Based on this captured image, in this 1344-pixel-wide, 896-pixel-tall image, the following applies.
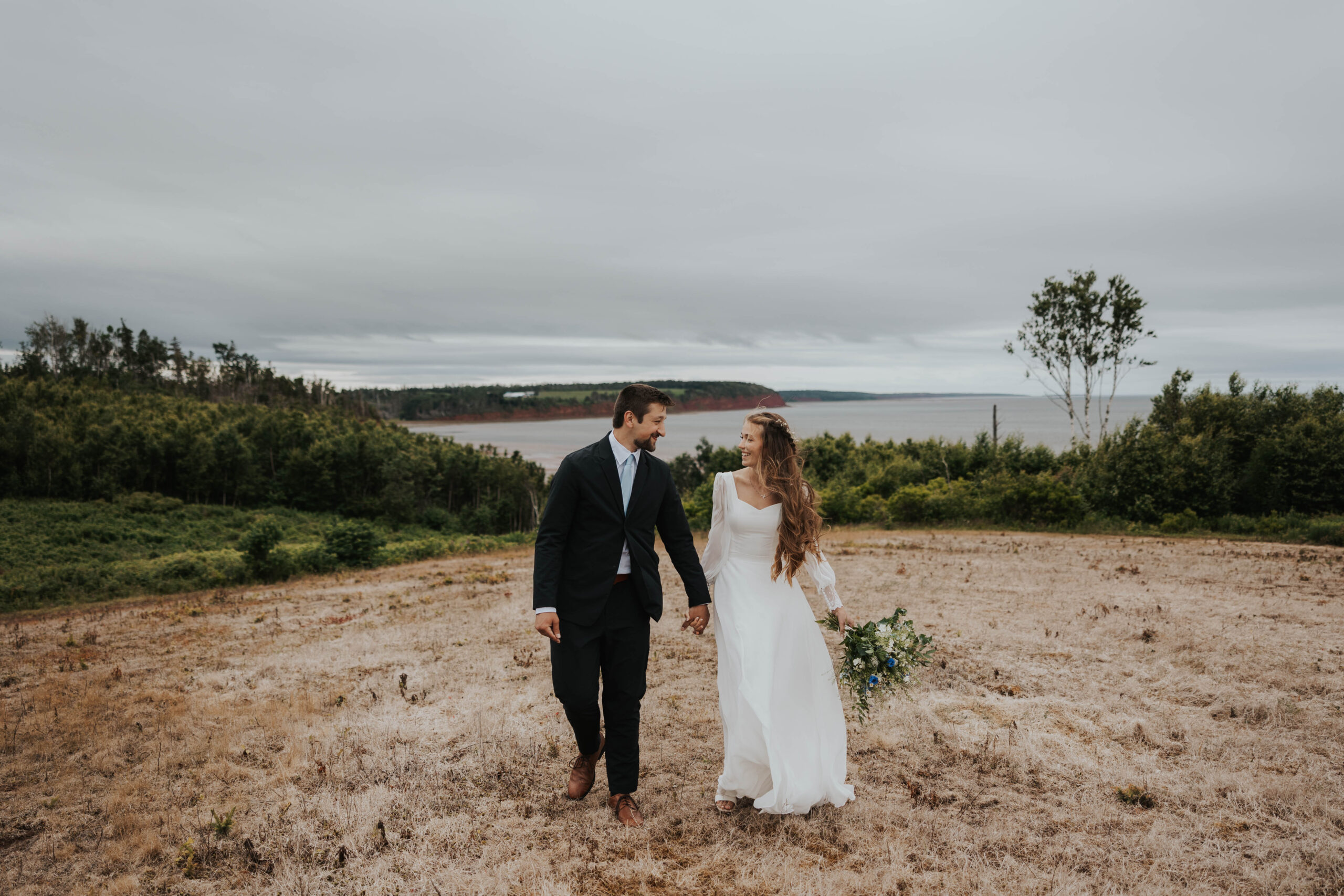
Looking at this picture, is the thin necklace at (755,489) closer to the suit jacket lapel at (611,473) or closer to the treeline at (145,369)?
the suit jacket lapel at (611,473)

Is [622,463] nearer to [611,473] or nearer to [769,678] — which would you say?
[611,473]

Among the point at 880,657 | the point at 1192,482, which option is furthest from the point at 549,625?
the point at 1192,482

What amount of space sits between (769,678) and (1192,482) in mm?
24947

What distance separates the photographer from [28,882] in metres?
3.73

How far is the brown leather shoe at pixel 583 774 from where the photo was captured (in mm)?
4504

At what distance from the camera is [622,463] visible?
12.8 ft

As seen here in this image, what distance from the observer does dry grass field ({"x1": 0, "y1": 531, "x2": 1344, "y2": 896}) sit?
3.72 m

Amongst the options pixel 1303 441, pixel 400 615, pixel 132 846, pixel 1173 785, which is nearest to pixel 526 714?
pixel 132 846

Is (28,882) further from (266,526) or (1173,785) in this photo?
(266,526)

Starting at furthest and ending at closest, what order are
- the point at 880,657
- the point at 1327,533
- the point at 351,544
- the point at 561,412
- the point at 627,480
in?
the point at 561,412
the point at 351,544
the point at 1327,533
the point at 880,657
the point at 627,480

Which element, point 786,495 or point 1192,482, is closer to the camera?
point 786,495

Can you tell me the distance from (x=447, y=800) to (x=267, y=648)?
602 centimetres

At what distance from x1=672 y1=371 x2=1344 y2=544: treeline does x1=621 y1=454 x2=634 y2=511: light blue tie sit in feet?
57.9

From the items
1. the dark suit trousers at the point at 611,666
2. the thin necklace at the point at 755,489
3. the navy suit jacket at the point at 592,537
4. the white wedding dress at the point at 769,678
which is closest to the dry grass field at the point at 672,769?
the white wedding dress at the point at 769,678
